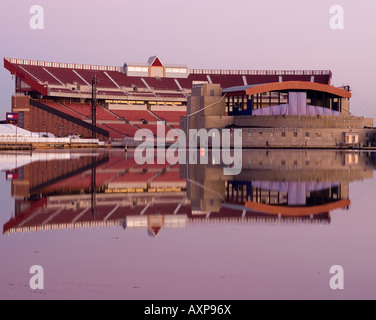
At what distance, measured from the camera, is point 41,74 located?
11825 centimetres

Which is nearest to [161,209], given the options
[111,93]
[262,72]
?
[111,93]

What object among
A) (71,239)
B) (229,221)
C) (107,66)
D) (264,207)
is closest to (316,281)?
(71,239)

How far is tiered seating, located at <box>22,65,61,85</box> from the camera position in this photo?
116 meters

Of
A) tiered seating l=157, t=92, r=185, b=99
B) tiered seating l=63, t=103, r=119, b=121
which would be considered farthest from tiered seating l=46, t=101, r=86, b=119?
tiered seating l=157, t=92, r=185, b=99

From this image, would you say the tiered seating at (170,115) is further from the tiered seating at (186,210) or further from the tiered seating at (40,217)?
the tiered seating at (40,217)

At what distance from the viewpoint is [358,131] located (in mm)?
90875

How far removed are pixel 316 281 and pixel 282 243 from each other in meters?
2.96

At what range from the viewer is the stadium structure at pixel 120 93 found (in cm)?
10675

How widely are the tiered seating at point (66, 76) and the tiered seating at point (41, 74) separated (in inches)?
73.7

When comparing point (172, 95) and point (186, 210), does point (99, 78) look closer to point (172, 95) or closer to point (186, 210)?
point (172, 95)

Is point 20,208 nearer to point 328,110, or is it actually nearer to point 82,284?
point 82,284

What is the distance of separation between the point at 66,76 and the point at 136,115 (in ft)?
57.1

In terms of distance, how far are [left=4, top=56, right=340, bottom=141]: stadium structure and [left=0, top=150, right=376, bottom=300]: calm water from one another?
72343 millimetres

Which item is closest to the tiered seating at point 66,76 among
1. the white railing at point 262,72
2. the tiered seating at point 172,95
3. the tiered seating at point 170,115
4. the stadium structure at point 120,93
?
the stadium structure at point 120,93
